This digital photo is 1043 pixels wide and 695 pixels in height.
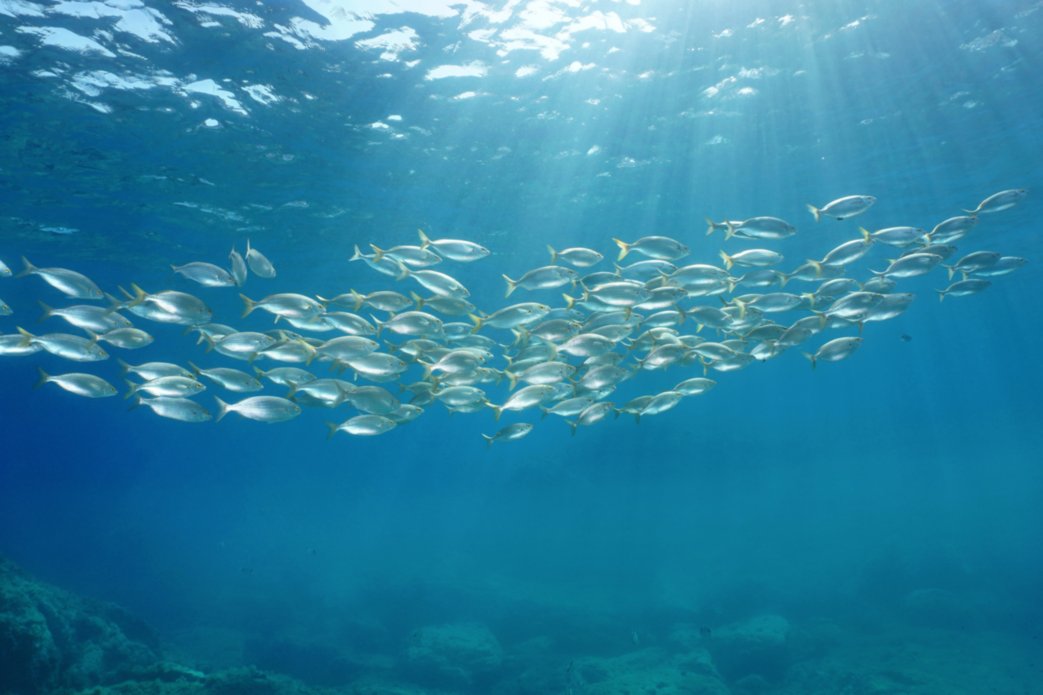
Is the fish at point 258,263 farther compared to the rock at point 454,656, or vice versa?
the rock at point 454,656

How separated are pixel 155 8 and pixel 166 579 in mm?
36775

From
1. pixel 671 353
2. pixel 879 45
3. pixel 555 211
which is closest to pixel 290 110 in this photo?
pixel 555 211

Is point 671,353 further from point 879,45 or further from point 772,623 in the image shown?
point 772,623

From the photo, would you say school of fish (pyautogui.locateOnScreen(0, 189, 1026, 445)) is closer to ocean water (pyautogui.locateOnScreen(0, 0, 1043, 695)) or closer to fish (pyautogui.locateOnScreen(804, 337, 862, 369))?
fish (pyautogui.locateOnScreen(804, 337, 862, 369))

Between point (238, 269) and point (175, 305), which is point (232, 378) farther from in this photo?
point (238, 269)

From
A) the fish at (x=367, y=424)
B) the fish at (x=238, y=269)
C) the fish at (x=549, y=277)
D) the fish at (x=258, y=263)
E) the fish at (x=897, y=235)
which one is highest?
the fish at (x=897, y=235)

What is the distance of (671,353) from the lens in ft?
26.9

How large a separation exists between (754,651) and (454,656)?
370 inches

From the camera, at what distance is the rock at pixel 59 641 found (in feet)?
33.0

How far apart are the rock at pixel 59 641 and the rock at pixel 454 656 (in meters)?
7.43

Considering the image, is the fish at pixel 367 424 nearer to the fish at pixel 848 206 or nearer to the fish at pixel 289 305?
the fish at pixel 289 305

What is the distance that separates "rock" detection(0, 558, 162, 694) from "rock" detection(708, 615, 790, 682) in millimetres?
15857

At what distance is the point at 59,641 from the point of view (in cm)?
1262

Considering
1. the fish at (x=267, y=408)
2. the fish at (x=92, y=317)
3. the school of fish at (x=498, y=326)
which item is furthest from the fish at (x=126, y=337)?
the fish at (x=267, y=408)
